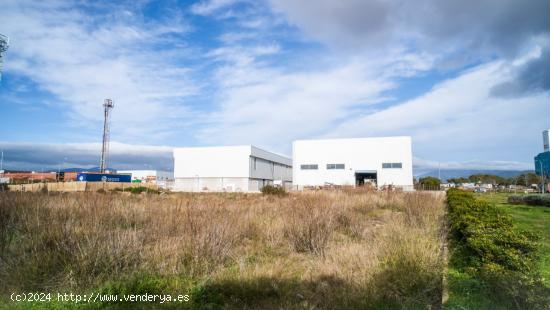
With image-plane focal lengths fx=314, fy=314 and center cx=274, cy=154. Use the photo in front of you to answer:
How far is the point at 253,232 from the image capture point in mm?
6867

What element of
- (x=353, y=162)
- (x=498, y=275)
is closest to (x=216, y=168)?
(x=353, y=162)

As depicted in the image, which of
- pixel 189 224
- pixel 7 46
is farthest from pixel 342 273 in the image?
pixel 7 46

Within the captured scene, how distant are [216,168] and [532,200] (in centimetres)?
3728

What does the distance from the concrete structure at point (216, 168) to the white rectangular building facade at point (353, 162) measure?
6872mm

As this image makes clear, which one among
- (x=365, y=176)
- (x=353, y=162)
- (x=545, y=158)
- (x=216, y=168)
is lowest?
(x=365, y=176)

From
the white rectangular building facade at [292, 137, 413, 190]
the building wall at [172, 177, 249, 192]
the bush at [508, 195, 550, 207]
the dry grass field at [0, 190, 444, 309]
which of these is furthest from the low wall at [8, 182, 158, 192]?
the bush at [508, 195, 550, 207]

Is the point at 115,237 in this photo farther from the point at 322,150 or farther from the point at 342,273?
the point at 322,150

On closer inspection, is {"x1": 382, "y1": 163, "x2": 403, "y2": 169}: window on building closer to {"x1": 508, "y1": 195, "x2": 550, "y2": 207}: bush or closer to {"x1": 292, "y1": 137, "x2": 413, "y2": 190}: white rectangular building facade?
{"x1": 292, "y1": 137, "x2": 413, "y2": 190}: white rectangular building facade

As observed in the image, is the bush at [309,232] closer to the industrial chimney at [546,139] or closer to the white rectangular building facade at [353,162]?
the white rectangular building facade at [353,162]

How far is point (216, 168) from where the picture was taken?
47.2 m

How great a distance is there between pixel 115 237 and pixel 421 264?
13.9ft

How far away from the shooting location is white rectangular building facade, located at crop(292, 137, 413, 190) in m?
38.8

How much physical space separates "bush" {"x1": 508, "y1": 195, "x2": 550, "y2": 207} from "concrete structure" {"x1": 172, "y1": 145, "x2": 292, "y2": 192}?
3042 centimetres

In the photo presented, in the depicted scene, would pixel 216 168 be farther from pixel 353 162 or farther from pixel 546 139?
pixel 546 139
